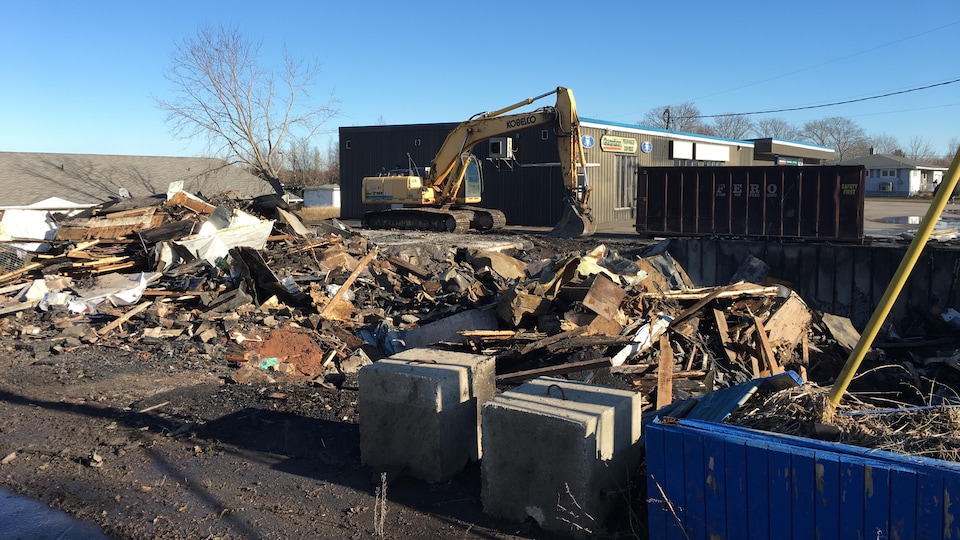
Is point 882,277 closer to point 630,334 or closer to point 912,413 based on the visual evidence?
point 630,334

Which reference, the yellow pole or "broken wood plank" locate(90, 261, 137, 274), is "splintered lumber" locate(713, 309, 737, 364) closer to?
the yellow pole

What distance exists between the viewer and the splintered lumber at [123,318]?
1077cm

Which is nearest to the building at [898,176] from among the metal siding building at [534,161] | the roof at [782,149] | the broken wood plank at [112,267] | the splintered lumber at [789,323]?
the roof at [782,149]

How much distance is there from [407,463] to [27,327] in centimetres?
856

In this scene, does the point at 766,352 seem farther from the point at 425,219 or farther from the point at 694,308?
the point at 425,219

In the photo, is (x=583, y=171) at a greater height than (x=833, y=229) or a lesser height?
greater

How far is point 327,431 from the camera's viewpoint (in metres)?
6.32

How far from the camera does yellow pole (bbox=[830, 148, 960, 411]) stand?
3.56 m

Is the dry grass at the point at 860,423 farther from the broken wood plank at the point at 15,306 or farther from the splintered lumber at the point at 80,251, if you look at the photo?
the splintered lumber at the point at 80,251

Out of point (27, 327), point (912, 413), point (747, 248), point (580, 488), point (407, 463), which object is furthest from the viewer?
point (747, 248)

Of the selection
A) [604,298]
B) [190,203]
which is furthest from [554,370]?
[190,203]

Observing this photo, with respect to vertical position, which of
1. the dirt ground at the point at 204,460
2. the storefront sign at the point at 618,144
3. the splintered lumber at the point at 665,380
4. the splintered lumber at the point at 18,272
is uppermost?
the storefront sign at the point at 618,144

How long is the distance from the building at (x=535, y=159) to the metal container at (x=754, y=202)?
7.71 metres

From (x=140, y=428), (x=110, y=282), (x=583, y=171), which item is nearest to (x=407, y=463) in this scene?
(x=140, y=428)
